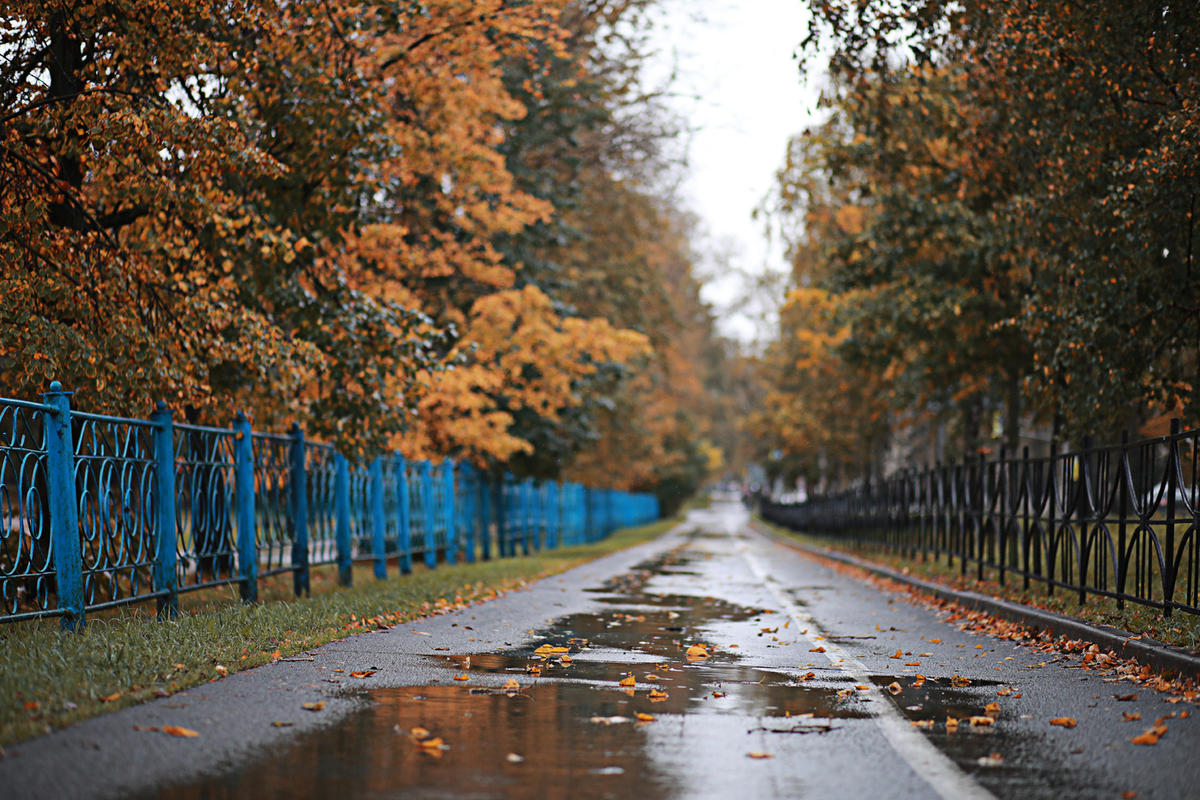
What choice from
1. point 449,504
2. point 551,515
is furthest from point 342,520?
point 551,515

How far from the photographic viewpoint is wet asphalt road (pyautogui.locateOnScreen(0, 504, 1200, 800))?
16.9ft

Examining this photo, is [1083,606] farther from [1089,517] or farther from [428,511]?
[428,511]

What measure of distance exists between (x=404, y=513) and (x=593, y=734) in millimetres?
14121

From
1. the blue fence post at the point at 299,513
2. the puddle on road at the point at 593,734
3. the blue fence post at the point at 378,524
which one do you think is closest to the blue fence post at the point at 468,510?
the blue fence post at the point at 378,524

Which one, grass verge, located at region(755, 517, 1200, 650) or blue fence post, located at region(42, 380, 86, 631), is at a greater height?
blue fence post, located at region(42, 380, 86, 631)

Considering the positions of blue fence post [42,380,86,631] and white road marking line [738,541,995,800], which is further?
blue fence post [42,380,86,631]

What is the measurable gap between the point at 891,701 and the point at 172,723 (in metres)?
3.91

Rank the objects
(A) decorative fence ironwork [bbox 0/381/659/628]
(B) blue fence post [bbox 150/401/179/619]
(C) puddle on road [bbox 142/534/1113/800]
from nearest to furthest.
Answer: (C) puddle on road [bbox 142/534/1113/800]
(A) decorative fence ironwork [bbox 0/381/659/628]
(B) blue fence post [bbox 150/401/179/619]

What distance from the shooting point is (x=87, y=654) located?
7852 millimetres

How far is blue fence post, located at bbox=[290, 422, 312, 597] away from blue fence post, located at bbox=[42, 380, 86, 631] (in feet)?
17.9

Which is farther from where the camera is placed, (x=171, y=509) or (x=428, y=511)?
(x=428, y=511)

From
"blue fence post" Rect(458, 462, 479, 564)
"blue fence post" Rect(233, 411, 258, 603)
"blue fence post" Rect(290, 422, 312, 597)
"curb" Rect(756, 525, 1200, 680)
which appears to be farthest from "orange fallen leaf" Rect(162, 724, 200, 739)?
"blue fence post" Rect(458, 462, 479, 564)

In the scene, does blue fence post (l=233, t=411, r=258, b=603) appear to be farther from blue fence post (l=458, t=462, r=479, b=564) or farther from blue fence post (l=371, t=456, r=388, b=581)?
blue fence post (l=458, t=462, r=479, b=564)

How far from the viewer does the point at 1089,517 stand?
12023mm
